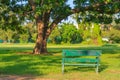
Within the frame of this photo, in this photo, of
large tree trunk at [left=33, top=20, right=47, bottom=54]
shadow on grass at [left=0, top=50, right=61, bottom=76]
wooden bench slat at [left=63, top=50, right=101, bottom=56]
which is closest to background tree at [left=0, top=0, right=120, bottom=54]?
large tree trunk at [left=33, top=20, right=47, bottom=54]

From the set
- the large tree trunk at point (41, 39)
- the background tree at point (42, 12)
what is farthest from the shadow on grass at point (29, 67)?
the large tree trunk at point (41, 39)

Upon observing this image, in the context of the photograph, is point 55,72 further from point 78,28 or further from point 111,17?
point 78,28

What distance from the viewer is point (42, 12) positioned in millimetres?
27750

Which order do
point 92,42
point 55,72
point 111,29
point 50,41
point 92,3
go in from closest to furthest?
point 55,72 < point 92,3 < point 92,42 < point 50,41 < point 111,29

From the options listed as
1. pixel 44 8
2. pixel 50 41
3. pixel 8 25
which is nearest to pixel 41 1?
pixel 44 8

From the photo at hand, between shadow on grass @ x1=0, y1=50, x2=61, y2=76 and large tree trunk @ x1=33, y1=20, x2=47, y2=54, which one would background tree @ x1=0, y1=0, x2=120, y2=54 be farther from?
shadow on grass @ x1=0, y1=50, x2=61, y2=76

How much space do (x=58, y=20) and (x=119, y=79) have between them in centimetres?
1773

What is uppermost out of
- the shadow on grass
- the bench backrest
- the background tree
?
the background tree

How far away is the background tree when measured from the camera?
2783cm

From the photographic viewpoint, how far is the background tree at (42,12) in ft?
91.3

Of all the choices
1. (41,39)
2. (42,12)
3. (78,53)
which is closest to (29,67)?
(78,53)

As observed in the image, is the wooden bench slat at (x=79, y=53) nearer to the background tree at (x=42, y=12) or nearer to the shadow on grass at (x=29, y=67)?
the shadow on grass at (x=29, y=67)

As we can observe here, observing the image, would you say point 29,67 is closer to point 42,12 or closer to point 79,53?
point 79,53

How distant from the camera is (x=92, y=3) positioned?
28.5m
